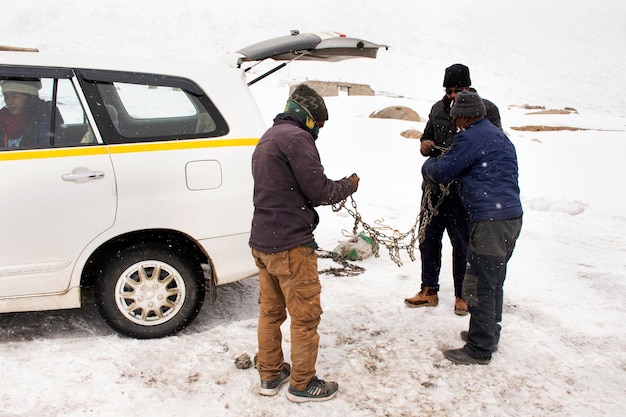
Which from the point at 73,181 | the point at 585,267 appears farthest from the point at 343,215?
the point at 73,181

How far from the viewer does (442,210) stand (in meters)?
4.23

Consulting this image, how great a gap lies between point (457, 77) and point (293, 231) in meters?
2.07

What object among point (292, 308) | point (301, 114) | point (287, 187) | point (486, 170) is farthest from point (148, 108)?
point (486, 170)

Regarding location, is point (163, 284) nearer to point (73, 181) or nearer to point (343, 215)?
point (73, 181)

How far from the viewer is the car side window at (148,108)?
342cm

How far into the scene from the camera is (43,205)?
3.21 metres

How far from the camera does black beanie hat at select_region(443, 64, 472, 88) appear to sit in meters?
3.94

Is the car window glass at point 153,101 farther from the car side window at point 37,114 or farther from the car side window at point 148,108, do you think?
the car side window at point 37,114

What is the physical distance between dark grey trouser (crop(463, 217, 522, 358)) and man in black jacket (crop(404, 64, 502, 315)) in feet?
2.34

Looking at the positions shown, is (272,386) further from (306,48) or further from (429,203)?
(306,48)

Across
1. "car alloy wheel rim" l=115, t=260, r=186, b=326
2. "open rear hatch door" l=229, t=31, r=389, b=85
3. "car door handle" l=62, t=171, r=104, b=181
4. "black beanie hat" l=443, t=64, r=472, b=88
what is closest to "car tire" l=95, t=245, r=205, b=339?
"car alloy wheel rim" l=115, t=260, r=186, b=326

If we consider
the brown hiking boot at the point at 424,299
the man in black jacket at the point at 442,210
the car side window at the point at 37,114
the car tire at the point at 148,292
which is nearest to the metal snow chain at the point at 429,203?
the man in black jacket at the point at 442,210

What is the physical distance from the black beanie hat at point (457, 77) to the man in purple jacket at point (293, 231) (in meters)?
1.55

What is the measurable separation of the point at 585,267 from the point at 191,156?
444 cm
